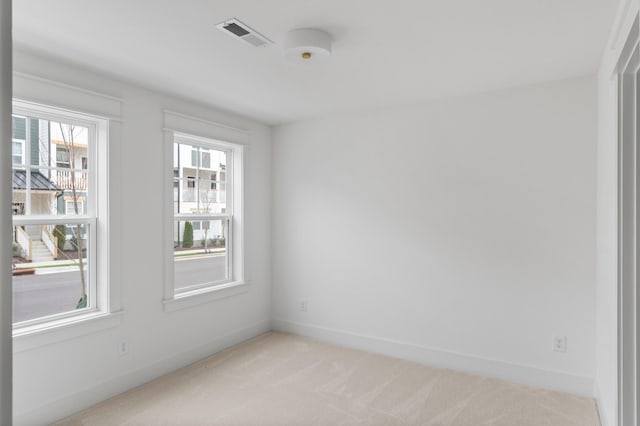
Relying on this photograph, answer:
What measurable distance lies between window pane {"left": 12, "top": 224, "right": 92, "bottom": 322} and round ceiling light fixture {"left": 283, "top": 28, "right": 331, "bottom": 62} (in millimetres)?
2082

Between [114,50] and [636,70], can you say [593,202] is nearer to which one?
[636,70]

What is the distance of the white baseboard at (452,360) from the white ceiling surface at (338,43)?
7.70 ft

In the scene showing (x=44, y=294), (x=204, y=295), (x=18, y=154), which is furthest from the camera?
(x=204, y=295)

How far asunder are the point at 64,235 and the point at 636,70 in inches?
148

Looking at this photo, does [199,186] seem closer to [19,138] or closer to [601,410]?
[19,138]

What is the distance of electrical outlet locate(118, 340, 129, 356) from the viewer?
313cm

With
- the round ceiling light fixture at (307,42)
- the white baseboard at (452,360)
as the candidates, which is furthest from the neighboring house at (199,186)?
the round ceiling light fixture at (307,42)

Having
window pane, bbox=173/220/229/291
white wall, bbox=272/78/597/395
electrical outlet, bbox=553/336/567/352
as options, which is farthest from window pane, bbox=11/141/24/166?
electrical outlet, bbox=553/336/567/352

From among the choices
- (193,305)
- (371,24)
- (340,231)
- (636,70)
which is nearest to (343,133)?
(340,231)

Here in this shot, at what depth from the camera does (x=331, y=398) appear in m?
3.04

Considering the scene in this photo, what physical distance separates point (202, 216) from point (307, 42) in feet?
7.54

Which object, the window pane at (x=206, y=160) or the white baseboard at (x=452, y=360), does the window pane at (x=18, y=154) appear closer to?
the window pane at (x=206, y=160)

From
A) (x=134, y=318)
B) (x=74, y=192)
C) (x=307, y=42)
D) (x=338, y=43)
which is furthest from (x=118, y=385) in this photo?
(x=338, y=43)

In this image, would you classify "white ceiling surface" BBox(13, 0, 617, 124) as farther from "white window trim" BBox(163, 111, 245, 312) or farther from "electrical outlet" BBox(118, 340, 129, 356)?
"electrical outlet" BBox(118, 340, 129, 356)
